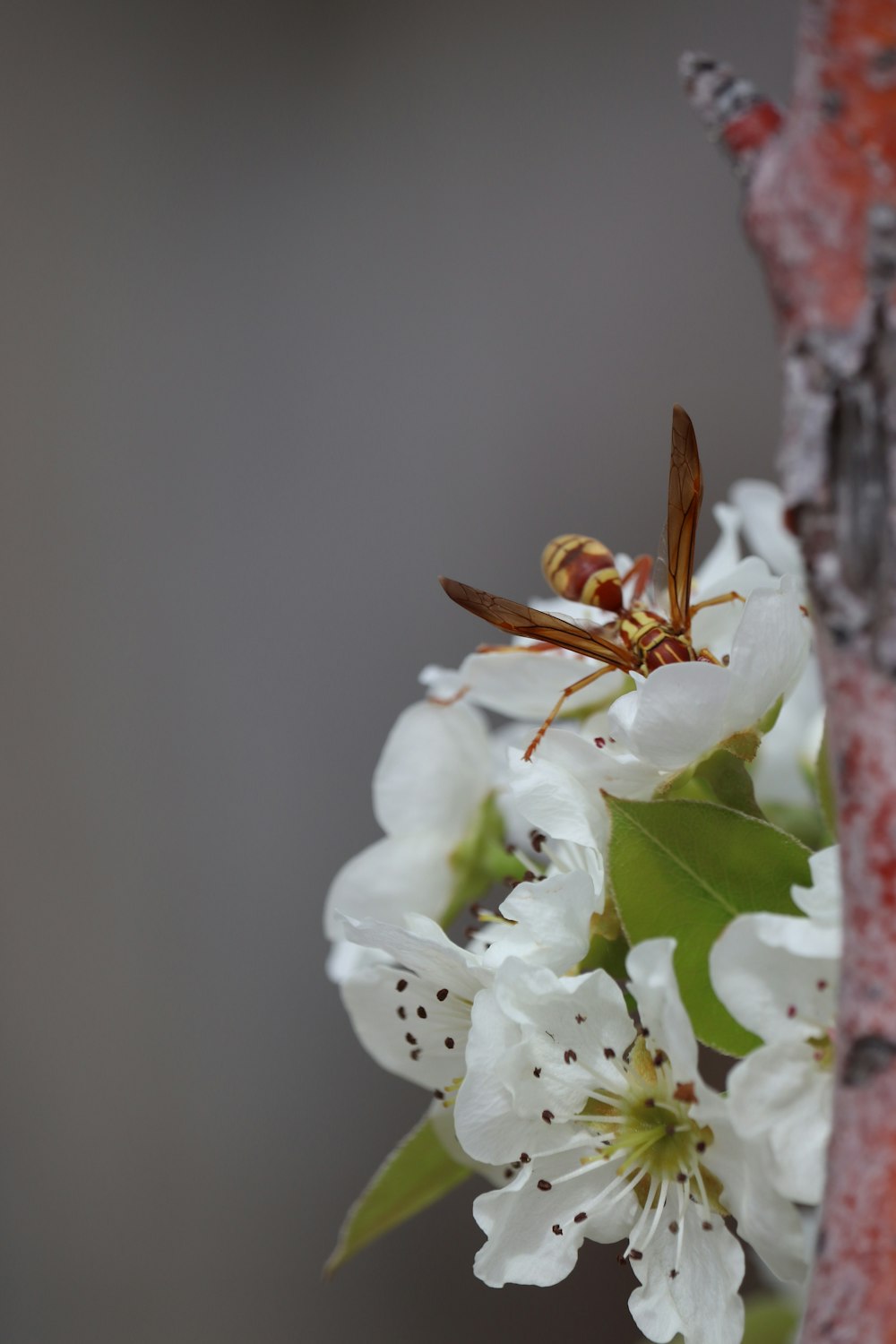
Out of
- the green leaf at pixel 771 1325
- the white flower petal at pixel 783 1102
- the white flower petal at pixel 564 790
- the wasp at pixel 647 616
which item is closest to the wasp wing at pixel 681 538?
the wasp at pixel 647 616

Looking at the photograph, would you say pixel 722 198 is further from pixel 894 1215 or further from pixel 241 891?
pixel 894 1215

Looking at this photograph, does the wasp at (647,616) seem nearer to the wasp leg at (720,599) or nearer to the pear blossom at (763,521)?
the wasp leg at (720,599)

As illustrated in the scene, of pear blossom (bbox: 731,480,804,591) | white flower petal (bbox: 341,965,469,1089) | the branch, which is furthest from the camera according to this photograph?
pear blossom (bbox: 731,480,804,591)

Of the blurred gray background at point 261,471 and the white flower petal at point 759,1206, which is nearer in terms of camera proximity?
the white flower petal at point 759,1206

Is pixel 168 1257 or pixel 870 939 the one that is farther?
pixel 168 1257

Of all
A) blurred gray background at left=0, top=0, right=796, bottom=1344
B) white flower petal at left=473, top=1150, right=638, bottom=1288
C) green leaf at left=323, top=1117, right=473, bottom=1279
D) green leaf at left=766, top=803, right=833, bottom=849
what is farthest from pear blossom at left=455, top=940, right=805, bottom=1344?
blurred gray background at left=0, top=0, right=796, bottom=1344

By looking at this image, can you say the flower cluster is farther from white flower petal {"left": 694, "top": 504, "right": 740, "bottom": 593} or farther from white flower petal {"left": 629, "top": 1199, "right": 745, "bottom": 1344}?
white flower petal {"left": 694, "top": 504, "right": 740, "bottom": 593}

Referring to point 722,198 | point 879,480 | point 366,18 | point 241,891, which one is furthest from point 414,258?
point 879,480
